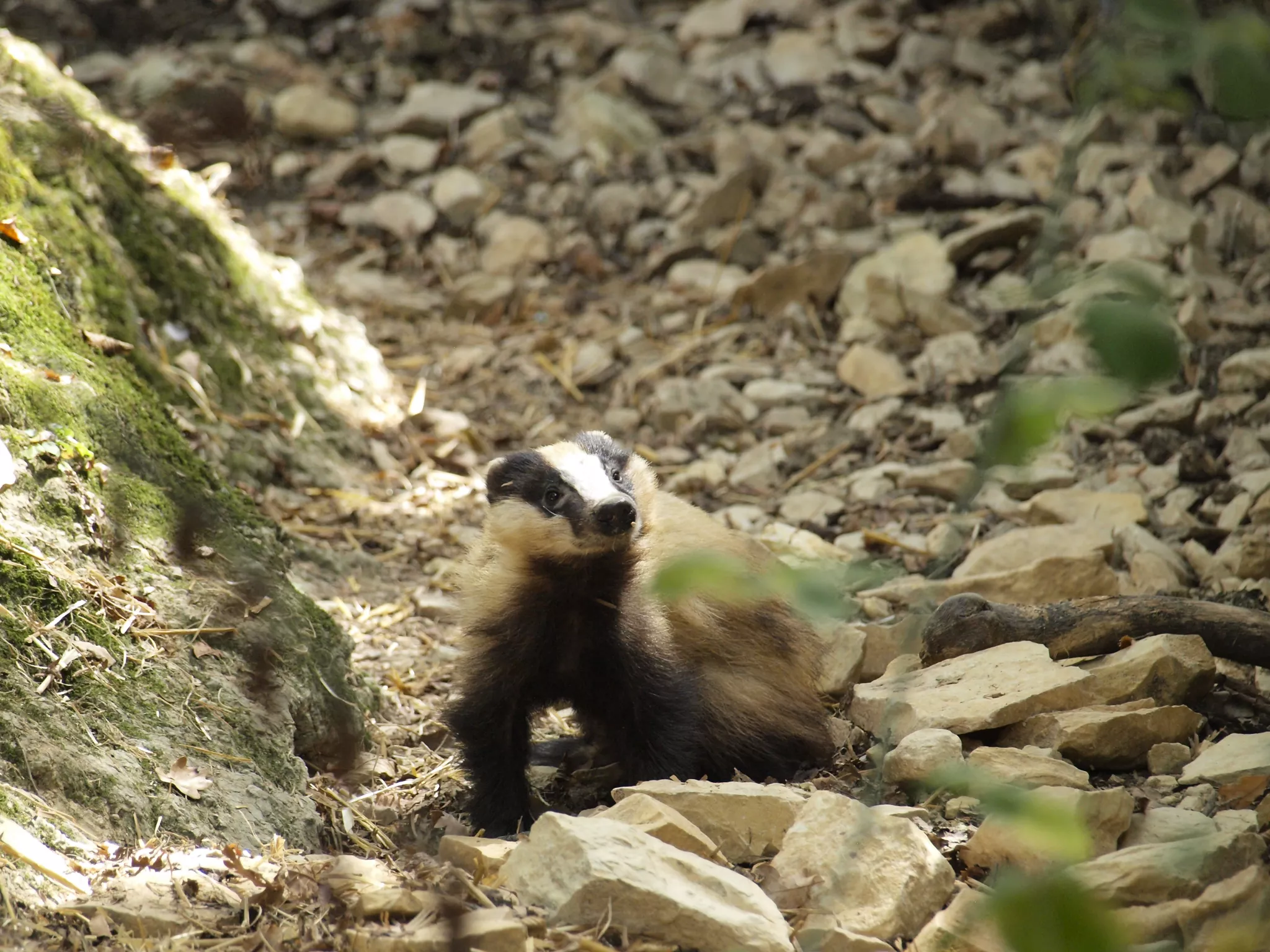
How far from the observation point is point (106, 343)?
476 centimetres

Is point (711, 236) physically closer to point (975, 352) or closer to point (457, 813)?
point (975, 352)

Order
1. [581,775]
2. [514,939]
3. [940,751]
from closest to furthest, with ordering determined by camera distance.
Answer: [514,939] < [940,751] < [581,775]

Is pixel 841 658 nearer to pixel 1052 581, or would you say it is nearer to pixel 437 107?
pixel 1052 581

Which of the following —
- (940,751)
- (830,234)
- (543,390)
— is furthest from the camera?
(830,234)

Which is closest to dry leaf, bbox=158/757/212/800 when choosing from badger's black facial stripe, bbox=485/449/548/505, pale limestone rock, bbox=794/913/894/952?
badger's black facial stripe, bbox=485/449/548/505

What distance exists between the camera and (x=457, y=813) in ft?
14.5

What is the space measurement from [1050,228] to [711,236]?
728 cm

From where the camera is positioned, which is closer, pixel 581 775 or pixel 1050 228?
pixel 1050 228

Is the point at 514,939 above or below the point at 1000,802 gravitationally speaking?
below

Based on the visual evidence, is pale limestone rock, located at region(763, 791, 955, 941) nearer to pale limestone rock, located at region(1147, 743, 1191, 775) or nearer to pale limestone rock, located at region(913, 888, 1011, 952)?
pale limestone rock, located at region(913, 888, 1011, 952)

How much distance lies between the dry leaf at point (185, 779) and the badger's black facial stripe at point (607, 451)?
6.09 ft

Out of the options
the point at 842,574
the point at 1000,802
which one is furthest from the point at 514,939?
the point at 1000,802

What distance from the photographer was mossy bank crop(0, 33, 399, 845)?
338 centimetres

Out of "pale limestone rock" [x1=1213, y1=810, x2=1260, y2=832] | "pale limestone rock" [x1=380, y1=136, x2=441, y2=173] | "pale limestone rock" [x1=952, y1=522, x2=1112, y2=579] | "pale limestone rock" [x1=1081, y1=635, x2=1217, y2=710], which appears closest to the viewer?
→ "pale limestone rock" [x1=1213, y1=810, x2=1260, y2=832]
